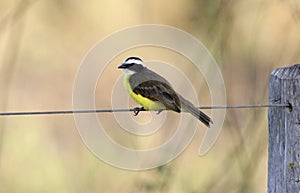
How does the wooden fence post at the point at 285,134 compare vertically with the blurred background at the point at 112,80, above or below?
below

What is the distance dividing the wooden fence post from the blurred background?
0.84 meters

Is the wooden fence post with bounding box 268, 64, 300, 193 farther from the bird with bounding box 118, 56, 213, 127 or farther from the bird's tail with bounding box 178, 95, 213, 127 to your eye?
the bird with bounding box 118, 56, 213, 127

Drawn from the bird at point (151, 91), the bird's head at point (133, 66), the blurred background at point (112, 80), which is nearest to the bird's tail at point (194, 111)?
the bird at point (151, 91)

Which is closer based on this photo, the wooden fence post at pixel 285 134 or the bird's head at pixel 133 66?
the wooden fence post at pixel 285 134

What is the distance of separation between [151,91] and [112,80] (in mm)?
2804

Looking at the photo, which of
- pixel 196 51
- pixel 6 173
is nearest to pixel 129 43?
pixel 196 51

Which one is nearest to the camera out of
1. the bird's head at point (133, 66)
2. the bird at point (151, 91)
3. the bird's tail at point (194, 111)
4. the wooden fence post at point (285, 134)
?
the wooden fence post at point (285, 134)

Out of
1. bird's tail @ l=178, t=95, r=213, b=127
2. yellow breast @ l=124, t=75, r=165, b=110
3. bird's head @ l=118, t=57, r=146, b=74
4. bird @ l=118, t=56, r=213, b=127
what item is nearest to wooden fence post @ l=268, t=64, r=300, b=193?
bird's tail @ l=178, t=95, r=213, b=127

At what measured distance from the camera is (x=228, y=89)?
358cm

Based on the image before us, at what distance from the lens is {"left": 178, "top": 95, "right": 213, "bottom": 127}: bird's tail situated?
2680 mm

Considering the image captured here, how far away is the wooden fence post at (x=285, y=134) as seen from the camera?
1960 mm

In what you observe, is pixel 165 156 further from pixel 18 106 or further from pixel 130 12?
pixel 130 12

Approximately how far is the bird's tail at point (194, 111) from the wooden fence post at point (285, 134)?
615 millimetres

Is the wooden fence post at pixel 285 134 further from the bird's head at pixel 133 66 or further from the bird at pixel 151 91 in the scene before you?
the bird's head at pixel 133 66
